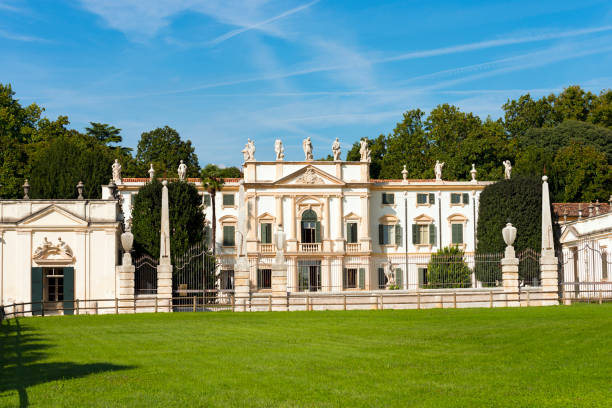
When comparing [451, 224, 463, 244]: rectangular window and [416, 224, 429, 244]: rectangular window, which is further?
[416, 224, 429, 244]: rectangular window

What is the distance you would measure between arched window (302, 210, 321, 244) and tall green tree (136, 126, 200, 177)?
23.0 meters

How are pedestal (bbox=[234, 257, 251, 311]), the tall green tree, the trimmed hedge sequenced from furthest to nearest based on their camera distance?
1. the tall green tree
2. the trimmed hedge
3. pedestal (bbox=[234, 257, 251, 311])

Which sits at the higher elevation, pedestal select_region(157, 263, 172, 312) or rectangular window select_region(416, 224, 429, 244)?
rectangular window select_region(416, 224, 429, 244)

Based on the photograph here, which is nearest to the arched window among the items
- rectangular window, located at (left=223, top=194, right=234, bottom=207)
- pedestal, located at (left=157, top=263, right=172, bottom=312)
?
rectangular window, located at (left=223, top=194, right=234, bottom=207)

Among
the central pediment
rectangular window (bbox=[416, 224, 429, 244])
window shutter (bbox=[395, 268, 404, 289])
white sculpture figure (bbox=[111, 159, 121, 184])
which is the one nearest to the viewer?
white sculpture figure (bbox=[111, 159, 121, 184])

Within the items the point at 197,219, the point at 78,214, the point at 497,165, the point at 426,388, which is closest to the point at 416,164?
the point at 497,165

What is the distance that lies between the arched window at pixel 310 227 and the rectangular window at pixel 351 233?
2.28m

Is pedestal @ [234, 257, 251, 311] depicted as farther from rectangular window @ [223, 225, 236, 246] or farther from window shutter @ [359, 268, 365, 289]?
rectangular window @ [223, 225, 236, 246]

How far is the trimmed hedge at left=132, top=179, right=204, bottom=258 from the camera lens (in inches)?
2200

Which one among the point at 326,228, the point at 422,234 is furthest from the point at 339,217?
the point at 422,234

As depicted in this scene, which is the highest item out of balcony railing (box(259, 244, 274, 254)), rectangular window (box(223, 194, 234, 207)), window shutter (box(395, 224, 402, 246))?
rectangular window (box(223, 194, 234, 207))

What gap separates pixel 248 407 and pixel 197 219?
155ft

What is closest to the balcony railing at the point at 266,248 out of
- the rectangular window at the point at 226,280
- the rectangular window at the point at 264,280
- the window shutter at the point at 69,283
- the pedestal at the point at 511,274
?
the rectangular window at the point at 264,280

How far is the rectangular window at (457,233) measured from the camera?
7094 cm
